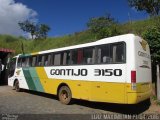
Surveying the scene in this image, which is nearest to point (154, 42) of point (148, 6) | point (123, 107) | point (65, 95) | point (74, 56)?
point (123, 107)

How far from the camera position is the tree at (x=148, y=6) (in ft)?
64.3

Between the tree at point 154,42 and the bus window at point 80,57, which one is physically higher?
the tree at point 154,42

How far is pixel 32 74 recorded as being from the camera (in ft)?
47.9

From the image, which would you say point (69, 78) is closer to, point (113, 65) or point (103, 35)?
point (113, 65)

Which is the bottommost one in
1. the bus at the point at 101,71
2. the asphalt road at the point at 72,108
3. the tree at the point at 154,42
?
the asphalt road at the point at 72,108

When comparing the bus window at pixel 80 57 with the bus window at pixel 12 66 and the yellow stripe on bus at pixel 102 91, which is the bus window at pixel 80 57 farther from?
the bus window at pixel 12 66

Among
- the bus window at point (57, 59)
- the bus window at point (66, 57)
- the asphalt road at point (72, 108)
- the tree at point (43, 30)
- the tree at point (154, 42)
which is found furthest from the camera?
the tree at point (43, 30)

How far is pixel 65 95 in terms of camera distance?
39.5 ft

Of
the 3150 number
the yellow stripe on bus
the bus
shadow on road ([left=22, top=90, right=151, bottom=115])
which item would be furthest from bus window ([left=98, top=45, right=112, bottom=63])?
shadow on road ([left=22, top=90, right=151, bottom=115])

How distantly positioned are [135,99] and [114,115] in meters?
1.24

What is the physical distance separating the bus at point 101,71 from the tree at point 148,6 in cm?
1011

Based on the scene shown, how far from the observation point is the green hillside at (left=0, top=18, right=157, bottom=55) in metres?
27.4

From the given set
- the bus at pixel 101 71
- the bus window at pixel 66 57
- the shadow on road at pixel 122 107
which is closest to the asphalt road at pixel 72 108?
the shadow on road at pixel 122 107

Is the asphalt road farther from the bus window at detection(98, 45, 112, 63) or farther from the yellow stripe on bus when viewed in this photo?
the bus window at detection(98, 45, 112, 63)
